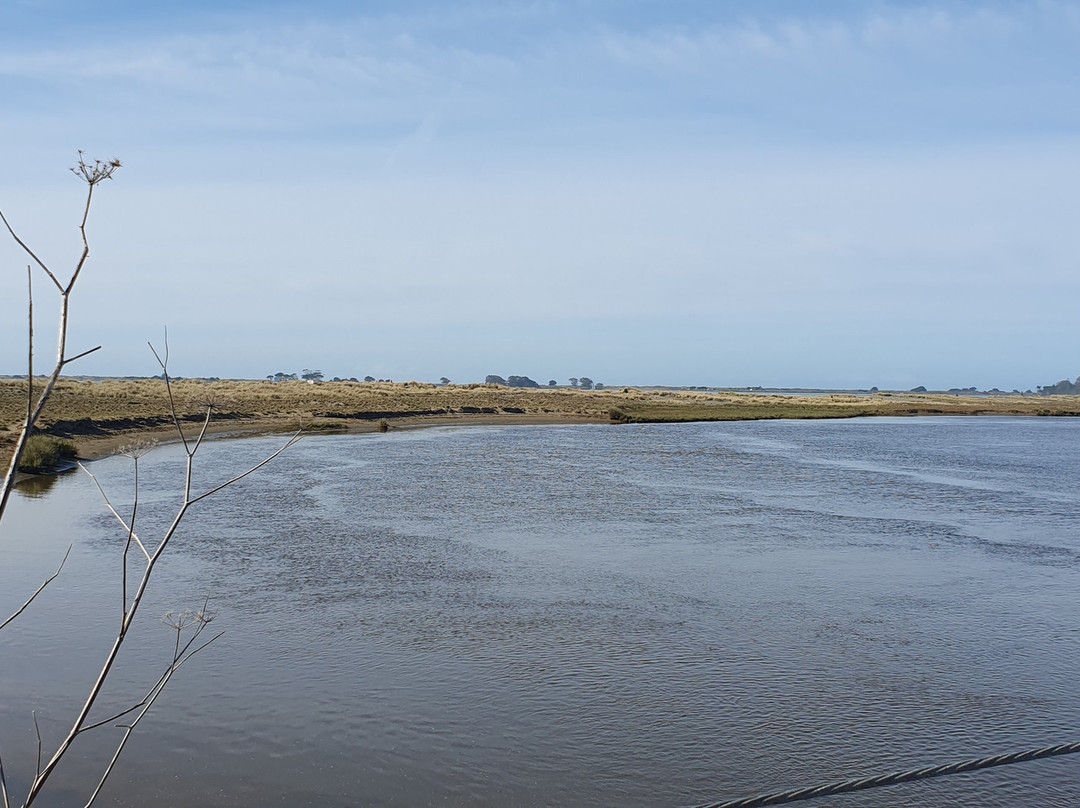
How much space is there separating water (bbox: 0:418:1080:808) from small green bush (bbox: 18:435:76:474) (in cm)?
350

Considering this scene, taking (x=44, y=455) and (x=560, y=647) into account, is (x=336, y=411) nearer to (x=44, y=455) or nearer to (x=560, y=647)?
(x=44, y=455)

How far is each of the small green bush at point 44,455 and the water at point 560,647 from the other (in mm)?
3501

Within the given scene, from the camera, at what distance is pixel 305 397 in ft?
223

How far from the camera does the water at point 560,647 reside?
7.46 metres

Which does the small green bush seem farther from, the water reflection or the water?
the water

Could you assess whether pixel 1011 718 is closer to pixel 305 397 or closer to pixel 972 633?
pixel 972 633

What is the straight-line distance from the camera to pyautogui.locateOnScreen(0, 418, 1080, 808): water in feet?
24.5

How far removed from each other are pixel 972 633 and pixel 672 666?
4.06 metres

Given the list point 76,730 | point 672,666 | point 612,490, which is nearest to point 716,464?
point 612,490

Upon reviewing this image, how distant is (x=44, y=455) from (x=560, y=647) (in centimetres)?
2142

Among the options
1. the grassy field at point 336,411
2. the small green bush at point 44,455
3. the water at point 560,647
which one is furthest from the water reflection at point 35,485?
the grassy field at point 336,411

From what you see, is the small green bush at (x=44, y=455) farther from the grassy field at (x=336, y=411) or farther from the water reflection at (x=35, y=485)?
the grassy field at (x=336, y=411)

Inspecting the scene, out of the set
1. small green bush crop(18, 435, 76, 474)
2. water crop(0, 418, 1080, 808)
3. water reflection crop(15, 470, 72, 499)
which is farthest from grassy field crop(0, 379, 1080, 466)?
water crop(0, 418, 1080, 808)

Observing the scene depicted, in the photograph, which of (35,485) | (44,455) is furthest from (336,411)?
(35,485)
